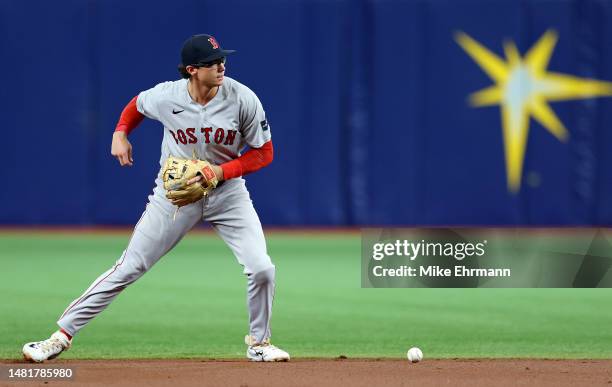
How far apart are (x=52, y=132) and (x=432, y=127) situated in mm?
4817

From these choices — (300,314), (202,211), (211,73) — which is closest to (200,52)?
(211,73)

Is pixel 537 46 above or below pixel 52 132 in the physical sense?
above

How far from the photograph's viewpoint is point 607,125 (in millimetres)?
14359

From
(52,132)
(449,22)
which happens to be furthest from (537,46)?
(52,132)

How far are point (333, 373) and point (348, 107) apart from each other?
8956 millimetres

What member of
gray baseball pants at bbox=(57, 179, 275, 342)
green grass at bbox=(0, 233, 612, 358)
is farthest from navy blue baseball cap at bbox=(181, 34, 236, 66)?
green grass at bbox=(0, 233, 612, 358)

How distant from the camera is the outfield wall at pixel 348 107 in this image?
14078 millimetres

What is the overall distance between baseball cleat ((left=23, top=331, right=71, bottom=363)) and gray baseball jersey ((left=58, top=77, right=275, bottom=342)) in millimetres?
73

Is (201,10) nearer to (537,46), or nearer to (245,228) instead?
(537,46)

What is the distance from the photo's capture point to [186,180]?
5.72 meters

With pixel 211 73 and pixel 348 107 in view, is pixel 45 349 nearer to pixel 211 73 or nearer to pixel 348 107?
pixel 211 73

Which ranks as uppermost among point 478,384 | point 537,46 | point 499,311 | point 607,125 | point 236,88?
point 537,46

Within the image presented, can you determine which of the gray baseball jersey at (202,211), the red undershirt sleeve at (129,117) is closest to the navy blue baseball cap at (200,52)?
the gray baseball jersey at (202,211)

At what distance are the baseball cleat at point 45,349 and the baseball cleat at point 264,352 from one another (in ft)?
3.19
